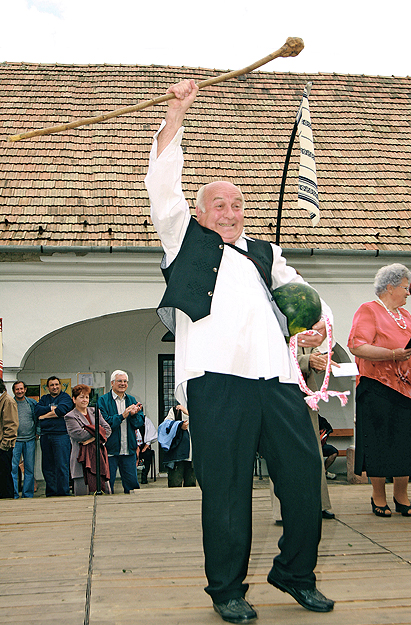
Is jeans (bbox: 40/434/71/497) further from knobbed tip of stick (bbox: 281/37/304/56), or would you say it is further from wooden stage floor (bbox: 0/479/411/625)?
knobbed tip of stick (bbox: 281/37/304/56)

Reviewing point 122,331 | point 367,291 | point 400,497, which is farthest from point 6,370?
point 400,497

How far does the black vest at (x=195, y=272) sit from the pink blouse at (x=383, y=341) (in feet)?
6.43

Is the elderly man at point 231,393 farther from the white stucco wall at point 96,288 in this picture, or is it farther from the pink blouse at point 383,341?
the white stucco wall at point 96,288

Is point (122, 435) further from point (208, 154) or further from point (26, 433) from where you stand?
point (208, 154)

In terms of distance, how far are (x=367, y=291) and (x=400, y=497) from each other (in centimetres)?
596

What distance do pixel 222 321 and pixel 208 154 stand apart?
8.93m

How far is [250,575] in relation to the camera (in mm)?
3109

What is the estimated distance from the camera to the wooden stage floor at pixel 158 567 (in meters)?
2.58

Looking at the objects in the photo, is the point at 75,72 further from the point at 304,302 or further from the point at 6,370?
the point at 304,302

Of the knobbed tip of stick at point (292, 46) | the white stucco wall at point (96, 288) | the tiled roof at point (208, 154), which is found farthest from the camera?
the tiled roof at point (208, 154)

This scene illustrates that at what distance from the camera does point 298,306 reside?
273 centimetres

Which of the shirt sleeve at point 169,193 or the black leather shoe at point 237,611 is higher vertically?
the shirt sleeve at point 169,193

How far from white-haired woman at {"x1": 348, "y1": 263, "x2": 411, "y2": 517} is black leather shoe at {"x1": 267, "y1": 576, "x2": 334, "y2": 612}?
79.9 inches

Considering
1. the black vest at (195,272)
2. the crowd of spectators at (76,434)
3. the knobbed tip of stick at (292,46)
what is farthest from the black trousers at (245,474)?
the crowd of spectators at (76,434)
